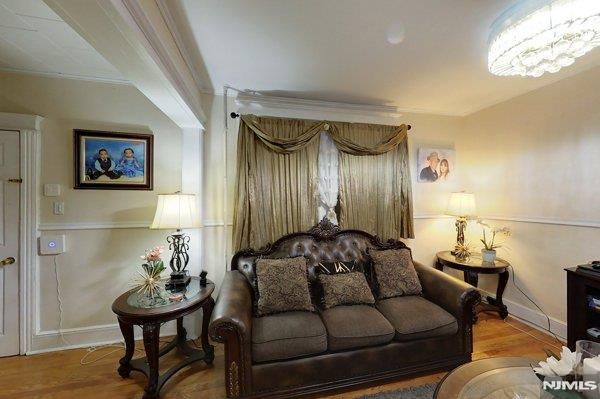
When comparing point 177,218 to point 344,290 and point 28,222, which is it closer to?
point 28,222

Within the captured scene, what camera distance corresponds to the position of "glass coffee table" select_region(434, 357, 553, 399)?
1.16 metres

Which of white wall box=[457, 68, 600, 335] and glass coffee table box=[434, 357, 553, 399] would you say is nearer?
glass coffee table box=[434, 357, 553, 399]

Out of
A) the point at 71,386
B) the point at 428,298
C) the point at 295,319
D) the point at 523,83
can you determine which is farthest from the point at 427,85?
the point at 71,386

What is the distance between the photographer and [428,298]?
7.54 ft

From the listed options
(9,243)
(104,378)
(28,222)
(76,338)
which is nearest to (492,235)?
(104,378)

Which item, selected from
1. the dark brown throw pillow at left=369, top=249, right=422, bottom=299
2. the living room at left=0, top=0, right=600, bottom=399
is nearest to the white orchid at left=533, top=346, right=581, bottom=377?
the living room at left=0, top=0, right=600, bottom=399

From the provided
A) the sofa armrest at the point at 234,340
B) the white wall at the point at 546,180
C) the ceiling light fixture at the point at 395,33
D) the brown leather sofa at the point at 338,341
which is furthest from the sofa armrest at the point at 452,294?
the ceiling light fixture at the point at 395,33

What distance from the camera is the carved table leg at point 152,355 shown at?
1.68 metres

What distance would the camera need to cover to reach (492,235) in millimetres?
3086

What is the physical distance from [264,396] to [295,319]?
20.7 inches

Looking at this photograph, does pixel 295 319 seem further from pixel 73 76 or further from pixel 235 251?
pixel 73 76

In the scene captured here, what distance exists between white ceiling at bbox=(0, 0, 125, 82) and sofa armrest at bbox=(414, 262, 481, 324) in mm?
3456

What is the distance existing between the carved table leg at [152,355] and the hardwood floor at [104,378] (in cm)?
12

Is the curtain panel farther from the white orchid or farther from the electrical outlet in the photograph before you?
the white orchid
